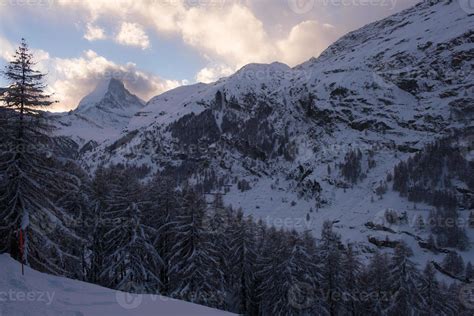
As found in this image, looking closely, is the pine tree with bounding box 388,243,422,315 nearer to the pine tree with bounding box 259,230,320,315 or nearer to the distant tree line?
the distant tree line

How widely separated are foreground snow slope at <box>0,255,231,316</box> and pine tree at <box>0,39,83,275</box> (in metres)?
3.08

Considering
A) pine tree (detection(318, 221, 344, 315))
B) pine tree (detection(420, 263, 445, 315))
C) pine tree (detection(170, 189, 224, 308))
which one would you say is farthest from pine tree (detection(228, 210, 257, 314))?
pine tree (detection(420, 263, 445, 315))

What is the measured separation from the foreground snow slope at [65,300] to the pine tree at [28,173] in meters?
3.08

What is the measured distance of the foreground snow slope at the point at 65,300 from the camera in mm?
10750

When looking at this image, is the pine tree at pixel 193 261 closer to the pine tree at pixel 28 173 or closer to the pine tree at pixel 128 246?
the pine tree at pixel 128 246

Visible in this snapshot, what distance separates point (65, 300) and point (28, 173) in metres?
9.42

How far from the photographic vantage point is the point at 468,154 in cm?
16412

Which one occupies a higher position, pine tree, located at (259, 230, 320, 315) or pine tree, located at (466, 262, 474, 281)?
pine tree, located at (259, 230, 320, 315)

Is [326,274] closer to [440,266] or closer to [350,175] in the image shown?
[440,266]

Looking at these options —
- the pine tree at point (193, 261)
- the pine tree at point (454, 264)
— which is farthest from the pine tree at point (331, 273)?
the pine tree at point (454, 264)

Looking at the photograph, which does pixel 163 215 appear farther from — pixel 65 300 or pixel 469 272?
pixel 469 272

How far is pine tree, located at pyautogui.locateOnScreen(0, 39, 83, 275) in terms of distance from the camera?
18.1 meters

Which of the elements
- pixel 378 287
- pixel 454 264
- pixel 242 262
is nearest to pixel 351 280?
pixel 378 287

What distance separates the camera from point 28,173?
1905 cm
